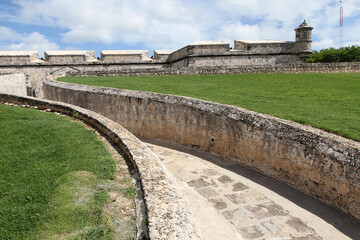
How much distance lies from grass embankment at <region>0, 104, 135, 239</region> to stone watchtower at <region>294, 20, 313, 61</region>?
20590 millimetres

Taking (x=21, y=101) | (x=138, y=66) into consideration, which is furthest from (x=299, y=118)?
(x=138, y=66)

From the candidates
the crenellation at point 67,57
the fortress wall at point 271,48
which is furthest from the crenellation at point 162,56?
the fortress wall at point 271,48

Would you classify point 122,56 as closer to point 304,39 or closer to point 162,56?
point 162,56

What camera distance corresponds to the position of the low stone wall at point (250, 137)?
14.4 feet

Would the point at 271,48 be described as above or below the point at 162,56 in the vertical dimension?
below

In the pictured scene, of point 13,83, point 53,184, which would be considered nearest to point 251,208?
point 53,184

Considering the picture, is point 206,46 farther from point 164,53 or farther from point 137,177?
point 137,177

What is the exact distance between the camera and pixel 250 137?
6410 millimetres

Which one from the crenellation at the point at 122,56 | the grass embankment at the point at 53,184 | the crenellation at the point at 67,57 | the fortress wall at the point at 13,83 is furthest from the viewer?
the crenellation at the point at 122,56

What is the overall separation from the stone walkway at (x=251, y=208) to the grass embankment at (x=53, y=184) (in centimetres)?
175

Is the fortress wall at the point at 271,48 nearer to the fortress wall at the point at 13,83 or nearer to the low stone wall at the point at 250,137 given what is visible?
the low stone wall at the point at 250,137

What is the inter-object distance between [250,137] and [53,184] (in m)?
4.44

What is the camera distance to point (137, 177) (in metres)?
3.51

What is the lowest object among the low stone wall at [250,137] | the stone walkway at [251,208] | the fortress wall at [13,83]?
the stone walkway at [251,208]
